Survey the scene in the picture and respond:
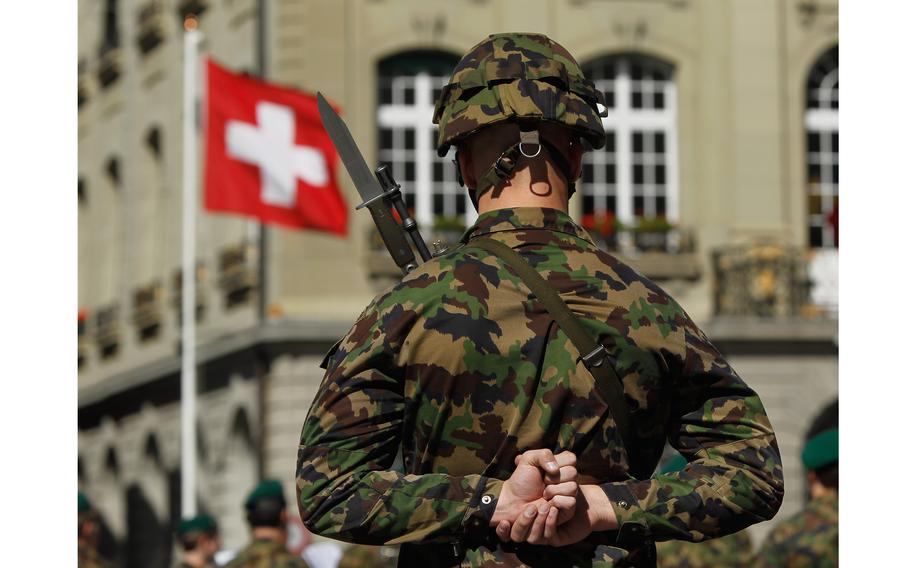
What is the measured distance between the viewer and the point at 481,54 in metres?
4.33

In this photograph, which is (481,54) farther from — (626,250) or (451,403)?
(626,250)

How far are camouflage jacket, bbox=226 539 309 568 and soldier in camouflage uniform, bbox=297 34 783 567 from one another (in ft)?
21.8

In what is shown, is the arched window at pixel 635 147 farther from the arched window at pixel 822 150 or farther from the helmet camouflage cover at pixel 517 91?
the helmet camouflage cover at pixel 517 91

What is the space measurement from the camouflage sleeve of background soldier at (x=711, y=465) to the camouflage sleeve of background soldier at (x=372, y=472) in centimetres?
29

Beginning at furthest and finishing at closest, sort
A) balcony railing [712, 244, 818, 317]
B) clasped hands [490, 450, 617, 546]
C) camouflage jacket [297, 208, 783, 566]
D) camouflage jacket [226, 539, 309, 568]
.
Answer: balcony railing [712, 244, 818, 317] < camouflage jacket [226, 539, 309, 568] < camouflage jacket [297, 208, 783, 566] < clasped hands [490, 450, 617, 546]

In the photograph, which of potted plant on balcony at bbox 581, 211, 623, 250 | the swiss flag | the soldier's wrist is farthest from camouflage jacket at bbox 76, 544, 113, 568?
potted plant on balcony at bbox 581, 211, 623, 250

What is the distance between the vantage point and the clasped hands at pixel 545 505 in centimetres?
393

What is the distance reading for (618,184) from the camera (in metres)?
30.5

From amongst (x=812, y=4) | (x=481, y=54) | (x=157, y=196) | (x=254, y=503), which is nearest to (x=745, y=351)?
(x=812, y=4)

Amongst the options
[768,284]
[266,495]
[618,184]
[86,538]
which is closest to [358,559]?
[86,538]

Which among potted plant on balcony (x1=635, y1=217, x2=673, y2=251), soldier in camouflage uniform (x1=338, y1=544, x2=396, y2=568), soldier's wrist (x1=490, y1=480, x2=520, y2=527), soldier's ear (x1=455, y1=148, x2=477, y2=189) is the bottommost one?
soldier in camouflage uniform (x1=338, y1=544, x2=396, y2=568)

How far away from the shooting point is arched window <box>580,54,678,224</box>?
100 ft

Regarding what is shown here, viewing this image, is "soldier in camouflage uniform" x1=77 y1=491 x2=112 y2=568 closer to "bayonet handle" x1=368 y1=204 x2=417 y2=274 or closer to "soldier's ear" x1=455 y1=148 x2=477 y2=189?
"bayonet handle" x1=368 y1=204 x2=417 y2=274
